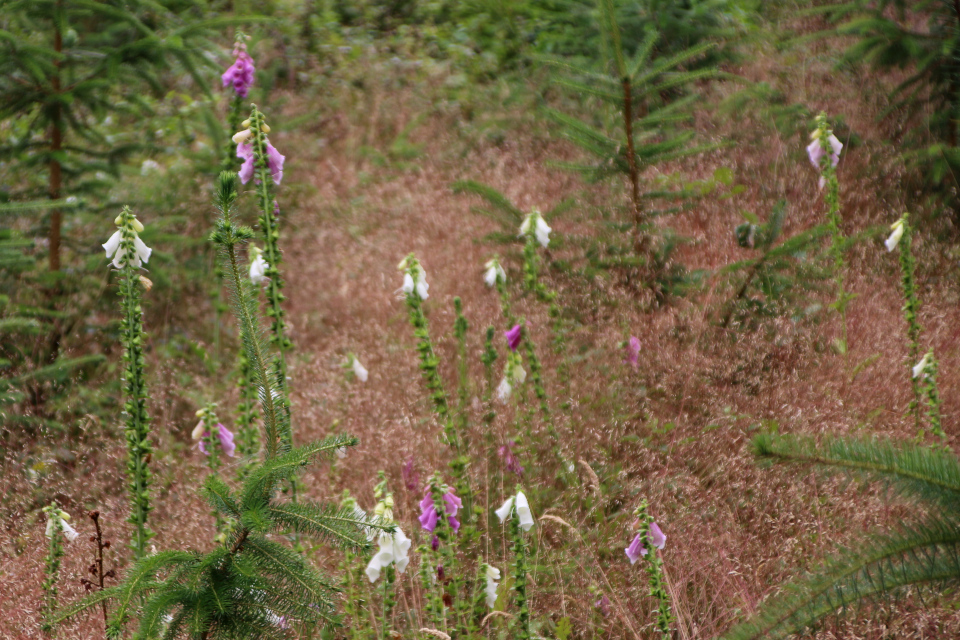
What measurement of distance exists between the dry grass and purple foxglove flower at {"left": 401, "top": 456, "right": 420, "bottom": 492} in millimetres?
67

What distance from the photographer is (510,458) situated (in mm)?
2881

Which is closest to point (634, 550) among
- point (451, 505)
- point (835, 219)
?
point (451, 505)

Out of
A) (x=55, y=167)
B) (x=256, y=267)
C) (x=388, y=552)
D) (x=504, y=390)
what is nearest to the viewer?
(x=388, y=552)

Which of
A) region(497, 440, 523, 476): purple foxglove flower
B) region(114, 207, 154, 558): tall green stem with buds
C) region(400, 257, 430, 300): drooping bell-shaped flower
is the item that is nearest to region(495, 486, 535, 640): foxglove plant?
region(497, 440, 523, 476): purple foxglove flower

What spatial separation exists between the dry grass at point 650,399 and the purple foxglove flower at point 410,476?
0.07 m

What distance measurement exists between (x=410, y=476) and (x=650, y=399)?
3.29ft

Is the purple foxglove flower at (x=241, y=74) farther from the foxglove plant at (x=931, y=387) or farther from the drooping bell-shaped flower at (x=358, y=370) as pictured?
the foxglove plant at (x=931, y=387)

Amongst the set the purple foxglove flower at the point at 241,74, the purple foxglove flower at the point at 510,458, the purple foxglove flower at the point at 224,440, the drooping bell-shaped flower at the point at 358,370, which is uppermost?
the purple foxglove flower at the point at 241,74

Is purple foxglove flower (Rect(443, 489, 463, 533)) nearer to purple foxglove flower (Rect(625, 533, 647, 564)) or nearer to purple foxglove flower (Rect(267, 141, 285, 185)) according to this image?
purple foxglove flower (Rect(625, 533, 647, 564))

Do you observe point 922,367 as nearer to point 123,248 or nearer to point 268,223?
point 268,223

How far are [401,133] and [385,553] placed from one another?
17.2 feet

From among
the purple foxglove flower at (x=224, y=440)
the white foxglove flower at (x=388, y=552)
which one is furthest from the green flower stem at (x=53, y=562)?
the white foxglove flower at (x=388, y=552)

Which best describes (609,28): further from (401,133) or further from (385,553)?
(401,133)

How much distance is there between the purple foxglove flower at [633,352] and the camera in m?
3.31
